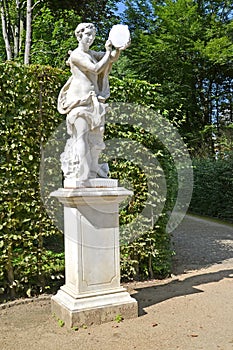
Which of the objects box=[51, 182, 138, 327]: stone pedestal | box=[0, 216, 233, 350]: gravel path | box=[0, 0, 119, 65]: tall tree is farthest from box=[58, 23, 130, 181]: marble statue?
box=[0, 0, 119, 65]: tall tree

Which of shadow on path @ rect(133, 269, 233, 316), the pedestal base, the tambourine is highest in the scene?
the tambourine

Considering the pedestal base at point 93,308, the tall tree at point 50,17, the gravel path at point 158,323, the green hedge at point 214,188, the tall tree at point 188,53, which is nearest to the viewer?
the gravel path at point 158,323

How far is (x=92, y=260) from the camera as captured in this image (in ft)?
13.4

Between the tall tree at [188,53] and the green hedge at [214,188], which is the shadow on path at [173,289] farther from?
the tall tree at [188,53]

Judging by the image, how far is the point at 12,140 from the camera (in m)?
4.95

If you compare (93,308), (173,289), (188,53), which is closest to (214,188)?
(173,289)

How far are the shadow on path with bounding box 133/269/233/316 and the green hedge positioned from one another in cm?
646

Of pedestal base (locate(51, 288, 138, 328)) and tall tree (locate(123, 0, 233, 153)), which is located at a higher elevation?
tall tree (locate(123, 0, 233, 153))

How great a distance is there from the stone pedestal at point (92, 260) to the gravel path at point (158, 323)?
0.45ft

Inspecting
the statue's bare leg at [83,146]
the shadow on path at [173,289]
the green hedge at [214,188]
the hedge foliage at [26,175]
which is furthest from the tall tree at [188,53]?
the statue's bare leg at [83,146]

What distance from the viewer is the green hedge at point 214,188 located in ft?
40.4

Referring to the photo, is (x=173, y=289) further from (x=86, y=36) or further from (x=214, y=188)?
(x=214, y=188)

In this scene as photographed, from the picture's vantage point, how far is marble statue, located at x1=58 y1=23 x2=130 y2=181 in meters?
4.10

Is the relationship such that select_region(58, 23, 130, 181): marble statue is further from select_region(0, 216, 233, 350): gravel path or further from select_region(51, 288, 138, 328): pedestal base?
select_region(0, 216, 233, 350): gravel path
